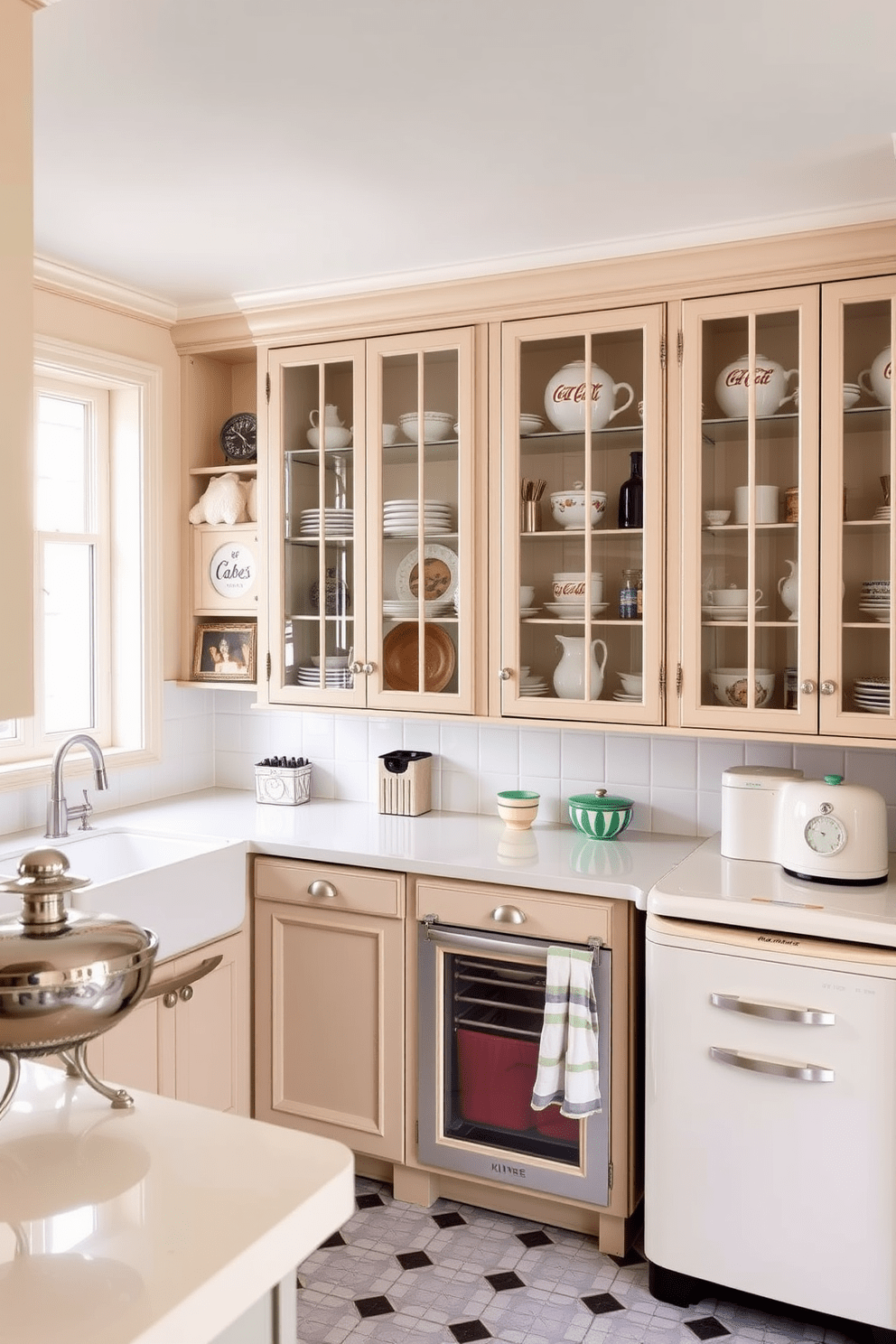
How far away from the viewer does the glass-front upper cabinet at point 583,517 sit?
2723mm

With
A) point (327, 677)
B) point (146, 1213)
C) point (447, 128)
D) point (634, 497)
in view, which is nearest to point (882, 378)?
point (634, 497)

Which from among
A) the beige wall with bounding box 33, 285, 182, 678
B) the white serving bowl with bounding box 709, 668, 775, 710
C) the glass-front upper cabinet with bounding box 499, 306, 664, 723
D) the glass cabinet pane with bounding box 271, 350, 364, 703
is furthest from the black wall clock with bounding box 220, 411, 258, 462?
the white serving bowl with bounding box 709, 668, 775, 710

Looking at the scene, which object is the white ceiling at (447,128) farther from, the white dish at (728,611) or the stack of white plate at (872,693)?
the stack of white plate at (872,693)

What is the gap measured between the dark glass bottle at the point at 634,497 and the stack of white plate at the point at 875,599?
1.82ft

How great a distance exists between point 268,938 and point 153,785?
778 millimetres

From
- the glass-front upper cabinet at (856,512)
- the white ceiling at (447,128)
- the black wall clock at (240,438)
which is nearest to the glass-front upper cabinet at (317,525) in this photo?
the black wall clock at (240,438)

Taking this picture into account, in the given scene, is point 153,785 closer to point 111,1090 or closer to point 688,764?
point 688,764

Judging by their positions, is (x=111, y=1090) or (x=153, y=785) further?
(x=153, y=785)

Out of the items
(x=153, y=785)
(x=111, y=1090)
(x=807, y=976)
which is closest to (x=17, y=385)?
(x=111, y=1090)

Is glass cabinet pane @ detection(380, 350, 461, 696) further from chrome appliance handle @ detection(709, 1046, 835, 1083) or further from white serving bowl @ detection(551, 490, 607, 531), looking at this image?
chrome appliance handle @ detection(709, 1046, 835, 1083)

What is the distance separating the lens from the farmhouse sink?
243cm

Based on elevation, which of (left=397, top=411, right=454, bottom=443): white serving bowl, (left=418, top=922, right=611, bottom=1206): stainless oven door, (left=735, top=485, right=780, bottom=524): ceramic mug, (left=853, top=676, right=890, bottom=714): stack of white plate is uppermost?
(left=397, top=411, right=454, bottom=443): white serving bowl

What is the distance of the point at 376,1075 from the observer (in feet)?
9.23

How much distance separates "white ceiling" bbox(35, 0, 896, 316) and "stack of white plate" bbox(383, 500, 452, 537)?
2.04ft
